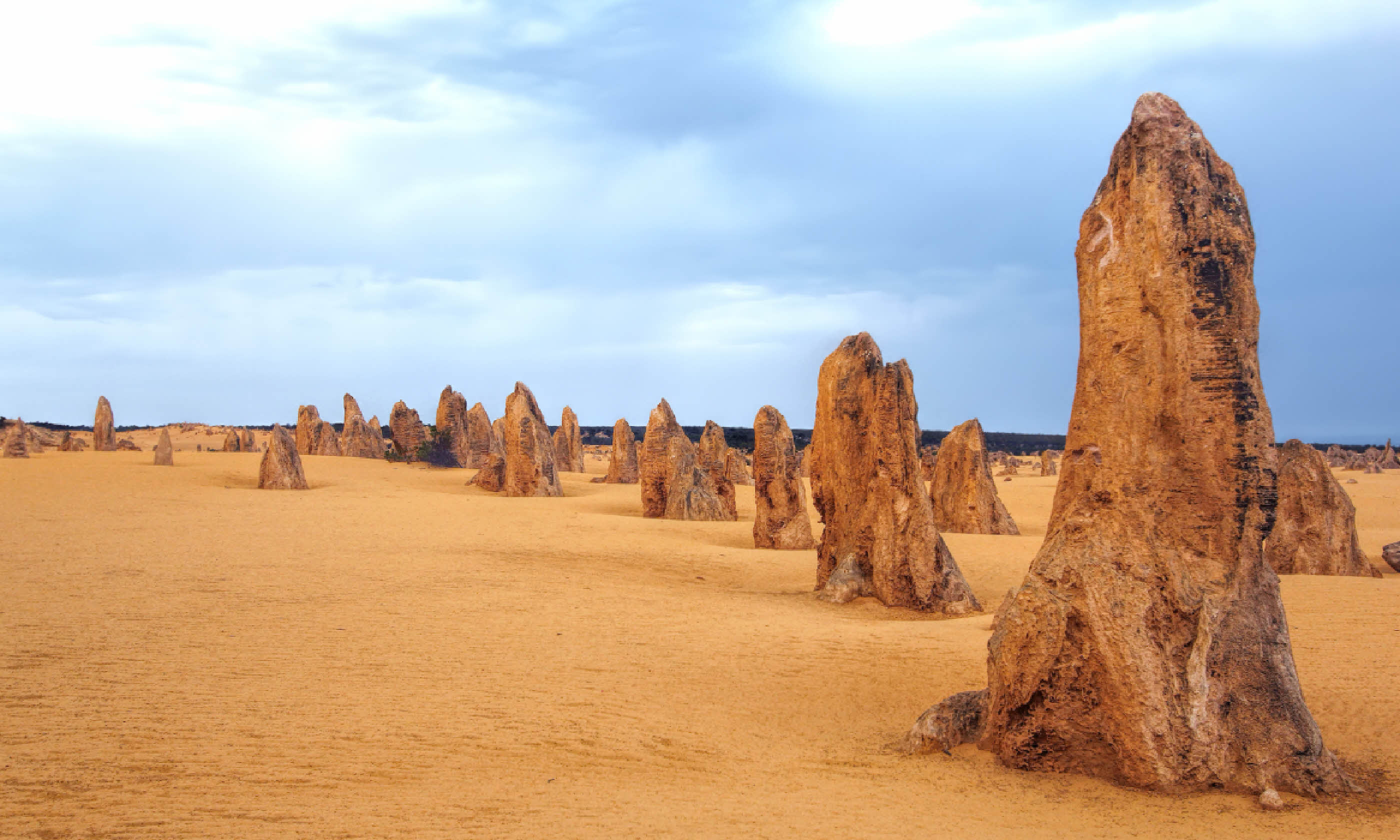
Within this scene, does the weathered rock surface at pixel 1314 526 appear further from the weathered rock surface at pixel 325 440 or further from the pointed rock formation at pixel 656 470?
the weathered rock surface at pixel 325 440

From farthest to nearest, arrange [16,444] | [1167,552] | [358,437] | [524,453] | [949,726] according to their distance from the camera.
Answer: [358,437] → [16,444] → [524,453] → [949,726] → [1167,552]

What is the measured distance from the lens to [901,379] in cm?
1243

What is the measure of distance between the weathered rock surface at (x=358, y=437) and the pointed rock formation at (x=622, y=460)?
12.6 metres

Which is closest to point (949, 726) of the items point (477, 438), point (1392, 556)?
point (1392, 556)

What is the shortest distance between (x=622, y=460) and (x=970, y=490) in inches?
654

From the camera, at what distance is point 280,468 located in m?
24.6

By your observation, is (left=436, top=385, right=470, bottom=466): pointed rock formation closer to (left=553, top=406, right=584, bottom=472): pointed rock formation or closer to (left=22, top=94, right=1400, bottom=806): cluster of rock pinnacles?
(left=553, top=406, right=584, bottom=472): pointed rock formation

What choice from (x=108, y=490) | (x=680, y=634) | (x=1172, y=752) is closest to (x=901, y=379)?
(x=680, y=634)

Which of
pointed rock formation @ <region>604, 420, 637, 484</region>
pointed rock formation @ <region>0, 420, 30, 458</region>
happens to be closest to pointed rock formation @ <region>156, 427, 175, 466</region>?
pointed rock formation @ <region>0, 420, 30, 458</region>

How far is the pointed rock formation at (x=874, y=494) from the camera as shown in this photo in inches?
467

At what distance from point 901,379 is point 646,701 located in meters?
6.62

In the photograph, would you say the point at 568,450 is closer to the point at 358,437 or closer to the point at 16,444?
the point at 358,437

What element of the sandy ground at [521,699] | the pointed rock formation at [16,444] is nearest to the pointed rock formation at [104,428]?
the pointed rock formation at [16,444]

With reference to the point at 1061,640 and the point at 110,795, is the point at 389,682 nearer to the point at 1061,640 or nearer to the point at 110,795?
the point at 110,795
